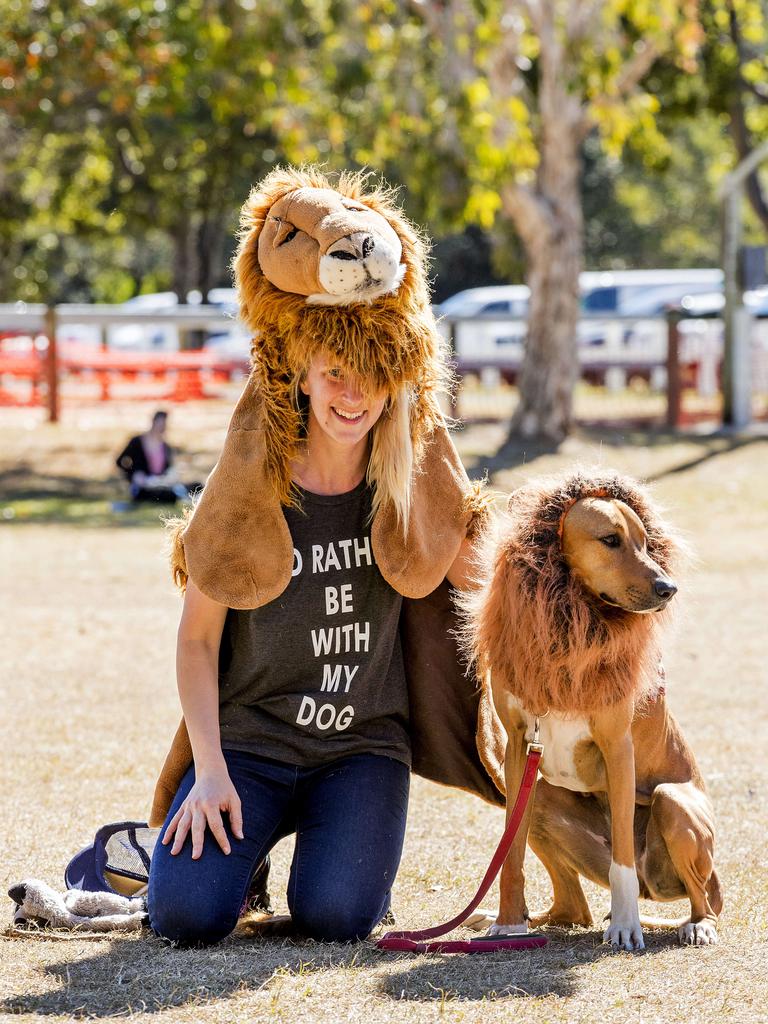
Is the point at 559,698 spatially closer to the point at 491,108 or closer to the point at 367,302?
the point at 367,302

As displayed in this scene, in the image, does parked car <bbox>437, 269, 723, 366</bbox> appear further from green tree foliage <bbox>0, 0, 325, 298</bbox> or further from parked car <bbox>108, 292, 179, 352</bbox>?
parked car <bbox>108, 292, 179, 352</bbox>

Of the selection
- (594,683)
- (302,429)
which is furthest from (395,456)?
(594,683)

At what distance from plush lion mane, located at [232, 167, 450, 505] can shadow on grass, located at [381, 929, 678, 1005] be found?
1336mm

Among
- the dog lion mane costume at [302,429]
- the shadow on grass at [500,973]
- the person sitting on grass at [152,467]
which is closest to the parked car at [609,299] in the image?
the person sitting on grass at [152,467]

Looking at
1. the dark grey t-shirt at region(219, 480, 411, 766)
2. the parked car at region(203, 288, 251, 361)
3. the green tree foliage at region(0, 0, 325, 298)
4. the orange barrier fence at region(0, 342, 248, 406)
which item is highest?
the green tree foliage at region(0, 0, 325, 298)

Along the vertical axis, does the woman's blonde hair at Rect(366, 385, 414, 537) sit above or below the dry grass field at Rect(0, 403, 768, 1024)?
above

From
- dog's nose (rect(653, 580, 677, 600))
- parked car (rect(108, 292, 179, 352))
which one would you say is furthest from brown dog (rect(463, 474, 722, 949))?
parked car (rect(108, 292, 179, 352))

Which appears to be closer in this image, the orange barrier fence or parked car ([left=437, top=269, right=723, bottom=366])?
the orange barrier fence

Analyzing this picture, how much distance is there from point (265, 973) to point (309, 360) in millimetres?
1620

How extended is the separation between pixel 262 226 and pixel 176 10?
14.4 metres

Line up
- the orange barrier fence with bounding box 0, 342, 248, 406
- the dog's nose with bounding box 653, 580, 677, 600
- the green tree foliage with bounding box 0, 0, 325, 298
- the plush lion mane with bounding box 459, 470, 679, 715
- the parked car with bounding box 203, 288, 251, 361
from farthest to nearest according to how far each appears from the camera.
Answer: the parked car with bounding box 203, 288, 251, 361
the orange barrier fence with bounding box 0, 342, 248, 406
the green tree foliage with bounding box 0, 0, 325, 298
the plush lion mane with bounding box 459, 470, 679, 715
the dog's nose with bounding box 653, 580, 677, 600

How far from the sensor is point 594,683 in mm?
3830

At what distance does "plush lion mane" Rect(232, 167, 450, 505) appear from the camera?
391 cm

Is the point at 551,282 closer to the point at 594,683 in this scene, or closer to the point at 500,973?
the point at 594,683
